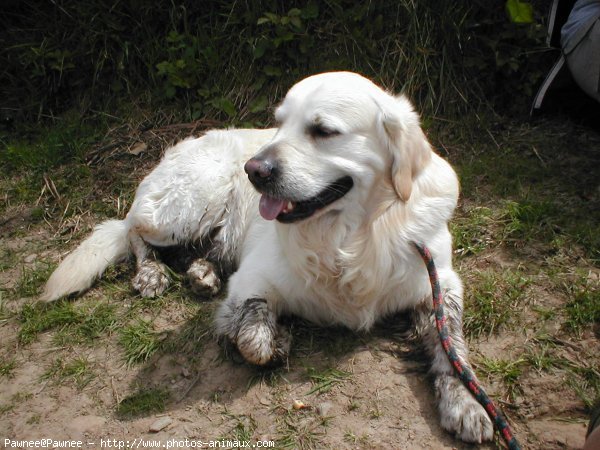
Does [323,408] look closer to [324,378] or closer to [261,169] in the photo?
[324,378]

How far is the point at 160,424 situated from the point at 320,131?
60.9 inches

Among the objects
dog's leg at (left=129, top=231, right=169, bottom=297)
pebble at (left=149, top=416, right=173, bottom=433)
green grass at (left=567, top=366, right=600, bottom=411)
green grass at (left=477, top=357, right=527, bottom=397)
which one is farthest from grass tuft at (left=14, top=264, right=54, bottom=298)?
green grass at (left=567, top=366, right=600, bottom=411)

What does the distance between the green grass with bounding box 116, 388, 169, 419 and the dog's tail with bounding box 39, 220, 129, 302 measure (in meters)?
1.06

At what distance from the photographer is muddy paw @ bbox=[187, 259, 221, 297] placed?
3.54 m

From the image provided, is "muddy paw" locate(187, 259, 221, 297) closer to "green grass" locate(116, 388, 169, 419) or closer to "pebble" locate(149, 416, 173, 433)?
"green grass" locate(116, 388, 169, 419)

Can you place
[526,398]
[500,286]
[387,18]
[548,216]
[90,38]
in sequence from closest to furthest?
[526,398] < [500,286] < [548,216] < [387,18] < [90,38]

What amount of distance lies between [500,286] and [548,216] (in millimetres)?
794

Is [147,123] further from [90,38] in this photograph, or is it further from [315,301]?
[315,301]

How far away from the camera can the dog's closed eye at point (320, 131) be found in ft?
8.68

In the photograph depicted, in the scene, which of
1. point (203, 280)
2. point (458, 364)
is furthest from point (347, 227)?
point (203, 280)

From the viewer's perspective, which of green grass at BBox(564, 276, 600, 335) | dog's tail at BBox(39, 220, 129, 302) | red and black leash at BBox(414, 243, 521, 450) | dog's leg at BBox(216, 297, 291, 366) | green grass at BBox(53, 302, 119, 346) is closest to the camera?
red and black leash at BBox(414, 243, 521, 450)

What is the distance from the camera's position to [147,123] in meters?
5.16

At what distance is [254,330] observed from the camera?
2.82 meters

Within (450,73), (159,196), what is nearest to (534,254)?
(450,73)
